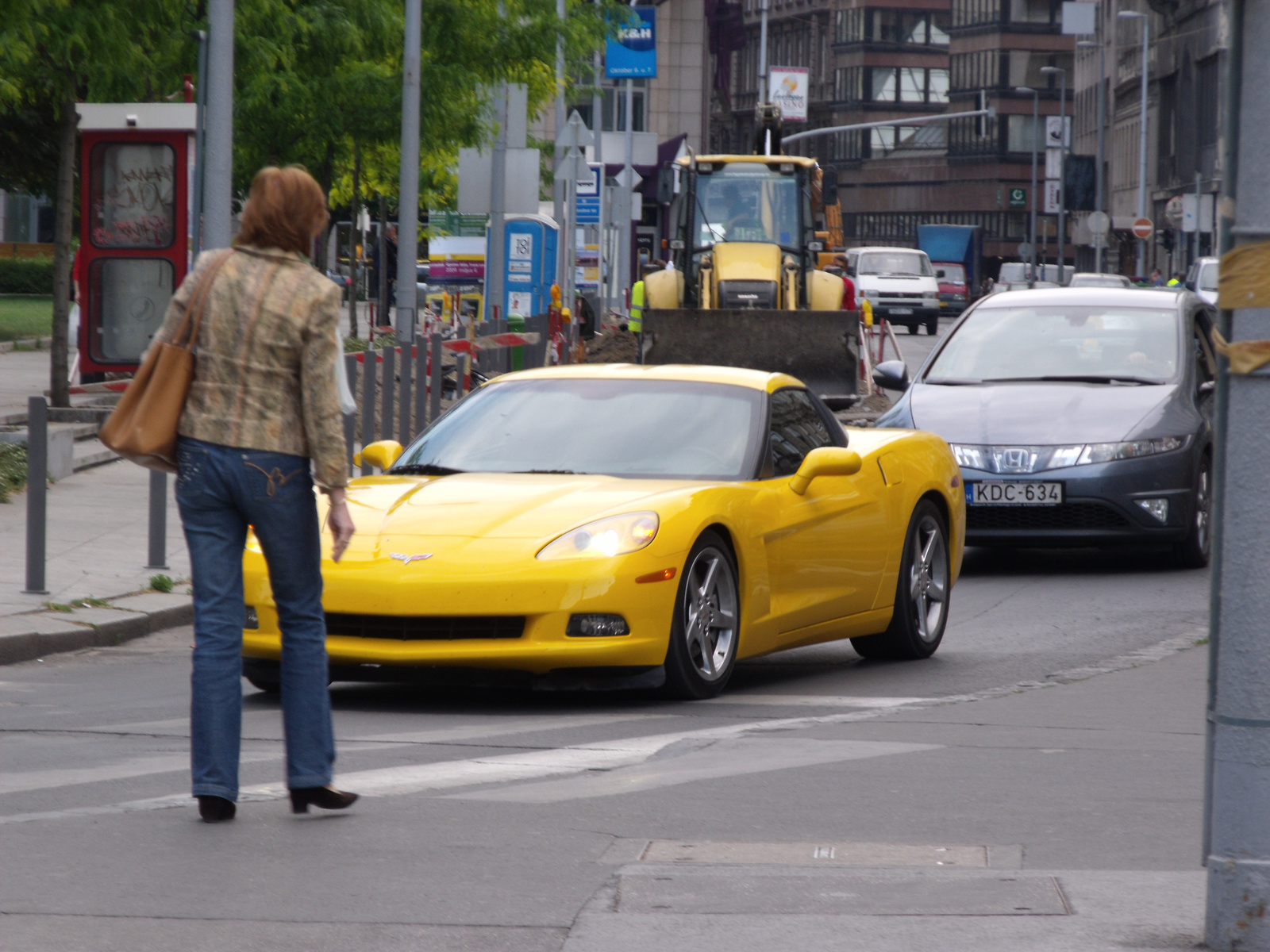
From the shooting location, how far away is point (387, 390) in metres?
16.5

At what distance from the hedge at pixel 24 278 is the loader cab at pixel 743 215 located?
137 ft

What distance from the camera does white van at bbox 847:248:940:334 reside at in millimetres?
54500

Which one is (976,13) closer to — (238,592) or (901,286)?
(901,286)

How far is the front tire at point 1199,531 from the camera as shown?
42.1 feet

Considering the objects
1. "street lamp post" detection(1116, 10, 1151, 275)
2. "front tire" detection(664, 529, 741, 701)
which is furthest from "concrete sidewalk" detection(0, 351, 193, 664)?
"street lamp post" detection(1116, 10, 1151, 275)

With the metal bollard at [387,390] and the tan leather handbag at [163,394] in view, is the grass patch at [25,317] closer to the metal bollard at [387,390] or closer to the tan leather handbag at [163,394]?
the metal bollard at [387,390]

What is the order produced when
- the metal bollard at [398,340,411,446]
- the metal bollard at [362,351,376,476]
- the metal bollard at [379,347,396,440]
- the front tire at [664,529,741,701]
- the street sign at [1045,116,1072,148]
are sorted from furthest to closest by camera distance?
the street sign at [1045,116,1072,148] < the metal bollard at [398,340,411,446] < the metal bollard at [379,347,396,440] < the metal bollard at [362,351,376,476] < the front tire at [664,529,741,701]

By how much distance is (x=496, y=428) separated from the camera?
29.3ft

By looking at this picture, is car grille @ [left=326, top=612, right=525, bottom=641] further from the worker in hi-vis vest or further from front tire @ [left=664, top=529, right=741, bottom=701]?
the worker in hi-vis vest

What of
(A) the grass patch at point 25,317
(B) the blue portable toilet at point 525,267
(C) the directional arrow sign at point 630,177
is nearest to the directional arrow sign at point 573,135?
(B) the blue portable toilet at point 525,267

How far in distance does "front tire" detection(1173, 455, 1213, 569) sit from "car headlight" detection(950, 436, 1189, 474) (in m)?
0.34

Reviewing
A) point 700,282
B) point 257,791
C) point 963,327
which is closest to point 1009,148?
point 700,282

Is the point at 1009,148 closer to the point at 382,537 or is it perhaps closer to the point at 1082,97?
the point at 1082,97

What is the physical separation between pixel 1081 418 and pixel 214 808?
26.5 ft
